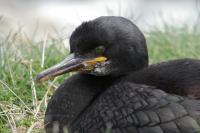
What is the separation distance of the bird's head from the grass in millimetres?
506

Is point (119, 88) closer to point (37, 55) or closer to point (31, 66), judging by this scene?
point (31, 66)

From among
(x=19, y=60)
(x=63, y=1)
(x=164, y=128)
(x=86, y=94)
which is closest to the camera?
(x=164, y=128)

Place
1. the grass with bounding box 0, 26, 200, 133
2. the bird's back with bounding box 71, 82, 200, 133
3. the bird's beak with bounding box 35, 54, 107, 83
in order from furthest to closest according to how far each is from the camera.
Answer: the grass with bounding box 0, 26, 200, 133, the bird's beak with bounding box 35, 54, 107, 83, the bird's back with bounding box 71, 82, 200, 133

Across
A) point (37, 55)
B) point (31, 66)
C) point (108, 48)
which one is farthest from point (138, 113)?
point (37, 55)

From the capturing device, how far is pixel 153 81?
5070 mm

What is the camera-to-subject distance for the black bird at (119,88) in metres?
4.84

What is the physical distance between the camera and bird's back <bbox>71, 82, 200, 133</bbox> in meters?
4.76

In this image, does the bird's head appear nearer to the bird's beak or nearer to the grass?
the bird's beak

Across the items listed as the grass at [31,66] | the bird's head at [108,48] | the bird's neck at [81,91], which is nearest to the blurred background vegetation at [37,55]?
the grass at [31,66]

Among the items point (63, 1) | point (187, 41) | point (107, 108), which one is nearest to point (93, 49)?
point (107, 108)

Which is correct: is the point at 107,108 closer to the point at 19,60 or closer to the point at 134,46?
the point at 134,46

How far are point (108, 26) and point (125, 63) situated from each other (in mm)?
278

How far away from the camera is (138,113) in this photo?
4898 millimetres

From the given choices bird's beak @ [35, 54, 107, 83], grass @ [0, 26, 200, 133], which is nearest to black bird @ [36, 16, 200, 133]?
bird's beak @ [35, 54, 107, 83]
